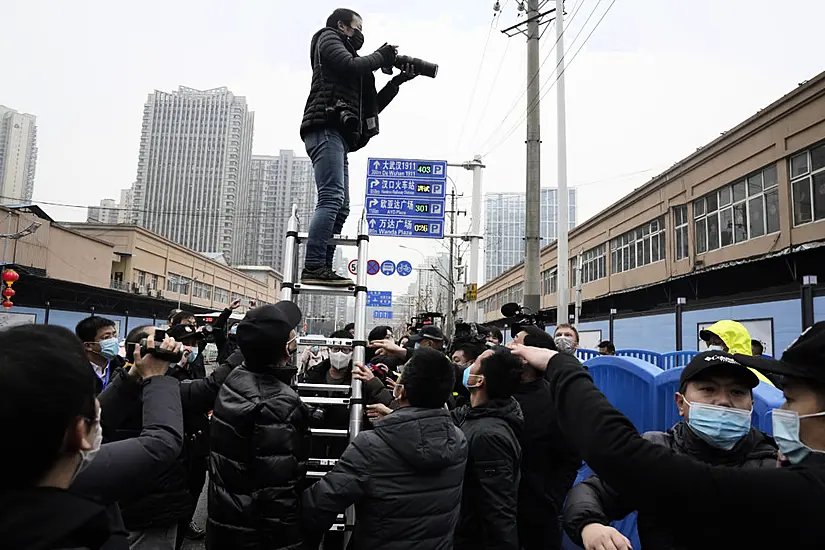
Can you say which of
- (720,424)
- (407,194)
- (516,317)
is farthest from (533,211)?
(720,424)

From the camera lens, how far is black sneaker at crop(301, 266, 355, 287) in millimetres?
3807

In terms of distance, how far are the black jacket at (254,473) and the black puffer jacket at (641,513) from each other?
4.06ft

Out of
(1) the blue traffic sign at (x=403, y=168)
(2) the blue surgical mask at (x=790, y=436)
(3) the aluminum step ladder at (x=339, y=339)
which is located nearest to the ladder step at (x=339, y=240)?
(3) the aluminum step ladder at (x=339, y=339)

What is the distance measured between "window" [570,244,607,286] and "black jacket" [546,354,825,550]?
98.6 feet

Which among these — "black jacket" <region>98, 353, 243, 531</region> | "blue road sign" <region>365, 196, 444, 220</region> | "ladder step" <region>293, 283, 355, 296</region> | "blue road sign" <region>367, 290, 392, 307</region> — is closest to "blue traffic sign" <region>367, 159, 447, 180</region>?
"blue road sign" <region>365, 196, 444, 220</region>

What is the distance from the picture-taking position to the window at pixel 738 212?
683 inches

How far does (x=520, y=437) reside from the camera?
304 cm

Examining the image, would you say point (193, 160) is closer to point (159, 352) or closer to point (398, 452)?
point (159, 352)

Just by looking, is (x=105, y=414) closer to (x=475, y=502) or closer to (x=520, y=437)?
(x=475, y=502)

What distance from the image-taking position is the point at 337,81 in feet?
13.0

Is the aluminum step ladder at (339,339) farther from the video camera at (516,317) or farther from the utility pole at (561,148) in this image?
the utility pole at (561,148)

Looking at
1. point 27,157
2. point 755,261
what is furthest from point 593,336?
point 27,157

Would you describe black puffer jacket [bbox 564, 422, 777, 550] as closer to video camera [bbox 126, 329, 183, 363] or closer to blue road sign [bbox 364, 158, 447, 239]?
video camera [bbox 126, 329, 183, 363]

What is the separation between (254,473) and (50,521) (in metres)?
1.42
